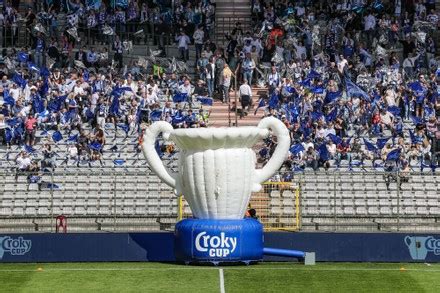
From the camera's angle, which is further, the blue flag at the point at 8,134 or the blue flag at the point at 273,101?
the blue flag at the point at 273,101

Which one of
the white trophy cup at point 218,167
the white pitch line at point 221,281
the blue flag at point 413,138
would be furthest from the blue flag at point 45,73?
the white pitch line at point 221,281

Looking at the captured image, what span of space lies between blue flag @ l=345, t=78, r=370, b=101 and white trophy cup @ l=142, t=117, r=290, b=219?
1362 cm

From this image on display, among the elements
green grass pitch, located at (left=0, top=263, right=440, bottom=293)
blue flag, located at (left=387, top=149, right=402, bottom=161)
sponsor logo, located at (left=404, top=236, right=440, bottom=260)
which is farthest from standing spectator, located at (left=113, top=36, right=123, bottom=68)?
sponsor logo, located at (left=404, top=236, right=440, bottom=260)

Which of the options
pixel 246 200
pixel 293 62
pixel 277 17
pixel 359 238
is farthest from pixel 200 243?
pixel 277 17

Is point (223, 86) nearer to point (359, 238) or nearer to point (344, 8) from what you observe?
point (344, 8)

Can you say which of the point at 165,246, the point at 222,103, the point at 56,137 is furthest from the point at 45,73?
the point at 165,246

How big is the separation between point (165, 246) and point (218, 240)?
2441 millimetres

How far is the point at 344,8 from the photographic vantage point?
5288 centimetres

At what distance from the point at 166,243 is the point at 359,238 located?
4.64m

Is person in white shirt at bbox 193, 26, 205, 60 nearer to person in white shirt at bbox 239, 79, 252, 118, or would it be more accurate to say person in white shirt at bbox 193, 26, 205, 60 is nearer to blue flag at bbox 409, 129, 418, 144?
person in white shirt at bbox 239, 79, 252, 118

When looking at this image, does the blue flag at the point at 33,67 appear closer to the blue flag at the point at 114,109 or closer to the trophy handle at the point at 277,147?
the blue flag at the point at 114,109

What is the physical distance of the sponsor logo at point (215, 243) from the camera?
1315 inches

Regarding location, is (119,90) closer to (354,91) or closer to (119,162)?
(119,162)

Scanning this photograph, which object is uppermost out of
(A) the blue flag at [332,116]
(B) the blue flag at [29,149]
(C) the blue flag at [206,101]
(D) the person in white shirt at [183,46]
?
(D) the person in white shirt at [183,46]
